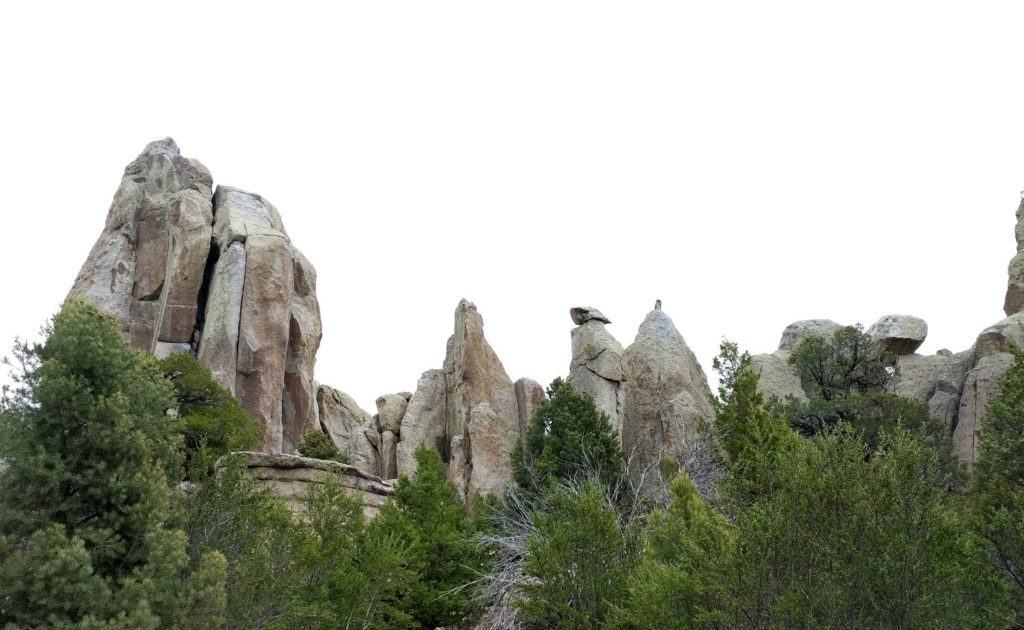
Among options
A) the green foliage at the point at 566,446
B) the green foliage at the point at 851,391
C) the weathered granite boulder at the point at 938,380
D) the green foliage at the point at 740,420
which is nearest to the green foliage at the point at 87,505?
the green foliage at the point at 740,420

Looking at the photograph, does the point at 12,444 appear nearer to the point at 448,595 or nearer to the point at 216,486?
the point at 216,486

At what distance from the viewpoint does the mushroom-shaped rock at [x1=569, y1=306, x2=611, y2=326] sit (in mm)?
44938

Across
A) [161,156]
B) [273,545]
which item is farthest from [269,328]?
[273,545]

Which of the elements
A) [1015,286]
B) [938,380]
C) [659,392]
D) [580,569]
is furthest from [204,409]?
[1015,286]

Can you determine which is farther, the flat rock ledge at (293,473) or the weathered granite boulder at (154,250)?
the weathered granite boulder at (154,250)

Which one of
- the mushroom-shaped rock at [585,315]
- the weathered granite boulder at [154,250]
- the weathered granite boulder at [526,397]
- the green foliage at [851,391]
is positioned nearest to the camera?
the green foliage at [851,391]

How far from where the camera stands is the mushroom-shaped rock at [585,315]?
44.9 m

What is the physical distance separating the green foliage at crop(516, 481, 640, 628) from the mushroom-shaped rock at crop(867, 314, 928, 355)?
27.1m

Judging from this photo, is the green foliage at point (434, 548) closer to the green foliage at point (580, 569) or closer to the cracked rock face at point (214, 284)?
the green foliage at point (580, 569)

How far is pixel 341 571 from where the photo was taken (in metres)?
20.4

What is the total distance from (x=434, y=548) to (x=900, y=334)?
84.0ft

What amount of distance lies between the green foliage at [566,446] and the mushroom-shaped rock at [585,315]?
37.5 ft

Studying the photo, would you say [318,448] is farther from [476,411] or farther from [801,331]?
[801,331]

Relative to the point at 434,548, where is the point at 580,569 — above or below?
below
